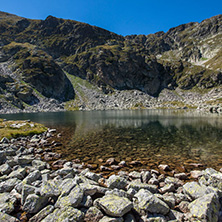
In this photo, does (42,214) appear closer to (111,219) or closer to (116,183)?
(111,219)

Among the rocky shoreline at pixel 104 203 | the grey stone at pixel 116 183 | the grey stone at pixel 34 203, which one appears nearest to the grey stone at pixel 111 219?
the rocky shoreline at pixel 104 203

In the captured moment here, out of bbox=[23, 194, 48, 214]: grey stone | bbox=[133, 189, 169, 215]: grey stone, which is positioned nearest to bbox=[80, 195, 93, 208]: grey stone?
bbox=[23, 194, 48, 214]: grey stone

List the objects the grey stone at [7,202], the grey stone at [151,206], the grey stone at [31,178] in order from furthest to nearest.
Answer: the grey stone at [31,178] < the grey stone at [7,202] < the grey stone at [151,206]

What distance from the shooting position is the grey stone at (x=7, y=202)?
7965mm

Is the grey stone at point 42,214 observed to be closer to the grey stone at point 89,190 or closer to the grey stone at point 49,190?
the grey stone at point 49,190

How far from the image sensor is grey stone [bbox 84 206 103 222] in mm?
7044

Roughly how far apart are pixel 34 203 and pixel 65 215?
2288 millimetres

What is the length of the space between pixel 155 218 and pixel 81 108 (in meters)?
188

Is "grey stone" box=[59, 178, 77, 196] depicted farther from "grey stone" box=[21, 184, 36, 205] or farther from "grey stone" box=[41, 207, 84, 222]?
"grey stone" box=[21, 184, 36, 205]

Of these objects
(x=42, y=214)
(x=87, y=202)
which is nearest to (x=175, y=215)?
(x=87, y=202)

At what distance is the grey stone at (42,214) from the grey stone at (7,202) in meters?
1.77

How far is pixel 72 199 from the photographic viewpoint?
773 centimetres

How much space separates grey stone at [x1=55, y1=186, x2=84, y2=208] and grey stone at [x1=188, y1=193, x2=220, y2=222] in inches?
235

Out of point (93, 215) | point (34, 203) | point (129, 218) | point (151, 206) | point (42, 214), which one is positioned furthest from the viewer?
point (34, 203)
